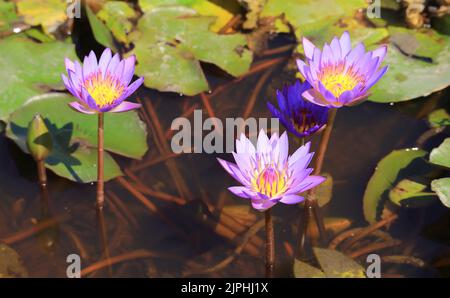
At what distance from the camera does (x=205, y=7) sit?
13.5 ft

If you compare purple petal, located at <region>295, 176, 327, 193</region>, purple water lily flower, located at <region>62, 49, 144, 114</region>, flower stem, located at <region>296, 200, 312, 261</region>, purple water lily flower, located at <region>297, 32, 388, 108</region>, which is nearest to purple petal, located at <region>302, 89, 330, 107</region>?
purple water lily flower, located at <region>297, 32, 388, 108</region>

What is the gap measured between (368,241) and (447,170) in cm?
56

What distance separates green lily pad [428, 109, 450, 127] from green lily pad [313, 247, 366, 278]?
1.10 meters

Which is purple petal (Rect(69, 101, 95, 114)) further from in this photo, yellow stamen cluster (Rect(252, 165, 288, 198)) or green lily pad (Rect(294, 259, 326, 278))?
green lily pad (Rect(294, 259, 326, 278))

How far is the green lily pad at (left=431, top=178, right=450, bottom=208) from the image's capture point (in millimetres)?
2860

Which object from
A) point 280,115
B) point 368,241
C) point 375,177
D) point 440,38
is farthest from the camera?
point 440,38

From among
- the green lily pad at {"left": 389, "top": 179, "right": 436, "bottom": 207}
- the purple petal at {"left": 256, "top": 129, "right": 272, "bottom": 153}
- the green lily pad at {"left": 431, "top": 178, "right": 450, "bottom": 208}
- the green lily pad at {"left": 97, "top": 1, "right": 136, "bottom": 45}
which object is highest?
the green lily pad at {"left": 97, "top": 1, "right": 136, "bottom": 45}

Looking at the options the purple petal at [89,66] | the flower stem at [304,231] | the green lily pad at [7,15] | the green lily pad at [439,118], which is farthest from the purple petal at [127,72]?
the green lily pad at [439,118]

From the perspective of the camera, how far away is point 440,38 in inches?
152

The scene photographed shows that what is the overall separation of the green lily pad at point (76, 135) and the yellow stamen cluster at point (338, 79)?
3.38ft

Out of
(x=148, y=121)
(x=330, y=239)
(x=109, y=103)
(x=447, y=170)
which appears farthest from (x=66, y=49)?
(x=447, y=170)

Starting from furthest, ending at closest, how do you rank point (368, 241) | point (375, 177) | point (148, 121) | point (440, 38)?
point (440, 38) → point (148, 121) → point (375, 177) → point (368, 241)
